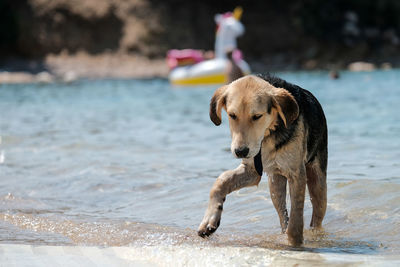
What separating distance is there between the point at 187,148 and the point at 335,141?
2430 mm

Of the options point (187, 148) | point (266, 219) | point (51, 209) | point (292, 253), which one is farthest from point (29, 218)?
point (187, 148)

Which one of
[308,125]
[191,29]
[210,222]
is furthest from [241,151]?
[191,29]

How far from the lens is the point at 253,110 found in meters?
4.36

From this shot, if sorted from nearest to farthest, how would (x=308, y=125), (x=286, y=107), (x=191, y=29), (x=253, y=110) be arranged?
(x=253, y=110) < (x=286, y=107) < (x=308, y=125) < (x=191, y=29)

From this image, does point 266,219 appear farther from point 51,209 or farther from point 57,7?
point 57,7

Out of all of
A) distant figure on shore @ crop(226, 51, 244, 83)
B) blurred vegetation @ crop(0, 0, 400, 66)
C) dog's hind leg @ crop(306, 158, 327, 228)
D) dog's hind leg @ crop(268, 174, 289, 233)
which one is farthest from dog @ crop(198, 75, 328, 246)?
blurred vegetation @ crop(0, 0, 400, 66)

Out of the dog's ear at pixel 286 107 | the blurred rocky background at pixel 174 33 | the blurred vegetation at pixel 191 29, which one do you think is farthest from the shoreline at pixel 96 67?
the dog's ear at pixel 286 107

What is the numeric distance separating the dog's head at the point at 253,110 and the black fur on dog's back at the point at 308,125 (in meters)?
0.09

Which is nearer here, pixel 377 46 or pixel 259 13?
pixel 377 46

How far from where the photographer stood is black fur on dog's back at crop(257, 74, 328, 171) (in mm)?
4605

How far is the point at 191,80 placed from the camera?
25.4 metres

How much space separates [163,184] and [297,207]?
292cm

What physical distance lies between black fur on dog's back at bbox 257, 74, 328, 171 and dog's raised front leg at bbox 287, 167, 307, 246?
0.32 meters

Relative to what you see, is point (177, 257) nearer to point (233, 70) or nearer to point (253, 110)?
point (253, 110)
